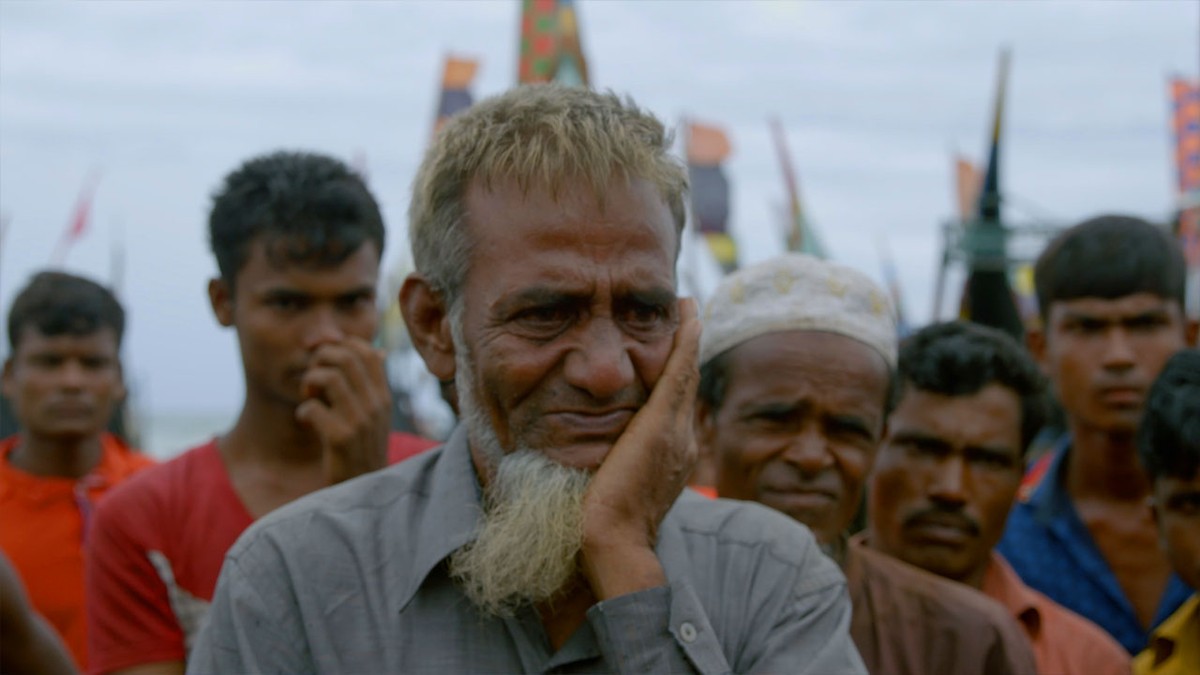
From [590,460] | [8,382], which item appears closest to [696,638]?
[590,460]

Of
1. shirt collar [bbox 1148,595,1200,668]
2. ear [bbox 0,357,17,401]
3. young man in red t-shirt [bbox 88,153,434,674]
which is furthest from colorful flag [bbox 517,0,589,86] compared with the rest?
shirt collar [bbox 1148,595,1200,668]

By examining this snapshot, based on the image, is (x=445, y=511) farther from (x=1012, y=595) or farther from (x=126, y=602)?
(x=1012, y=595)

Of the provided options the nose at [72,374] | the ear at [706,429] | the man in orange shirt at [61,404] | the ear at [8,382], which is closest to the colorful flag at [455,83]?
A: the ear at [8,382]

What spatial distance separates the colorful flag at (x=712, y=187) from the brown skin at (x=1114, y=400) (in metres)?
12.6

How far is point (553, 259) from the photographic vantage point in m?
2.21

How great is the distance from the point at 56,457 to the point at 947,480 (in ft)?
10.6

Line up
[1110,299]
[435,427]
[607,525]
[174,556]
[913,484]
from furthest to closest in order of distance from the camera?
[435,427]
[1110,299]
[913,484]
[174,556]
[607,525]

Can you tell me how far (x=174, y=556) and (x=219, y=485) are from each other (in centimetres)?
24

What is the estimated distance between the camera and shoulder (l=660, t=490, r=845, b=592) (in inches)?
87.7

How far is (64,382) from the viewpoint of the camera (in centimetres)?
516

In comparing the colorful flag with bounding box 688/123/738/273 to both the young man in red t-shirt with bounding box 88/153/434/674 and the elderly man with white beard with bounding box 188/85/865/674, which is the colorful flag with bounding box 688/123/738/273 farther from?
the elderly man with white beard with bounding box 188/85/865/674

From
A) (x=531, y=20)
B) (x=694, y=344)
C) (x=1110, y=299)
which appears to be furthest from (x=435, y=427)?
(x=694, y=344)

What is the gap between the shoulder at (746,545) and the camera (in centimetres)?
223

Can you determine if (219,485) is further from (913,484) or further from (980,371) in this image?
(980,371)
